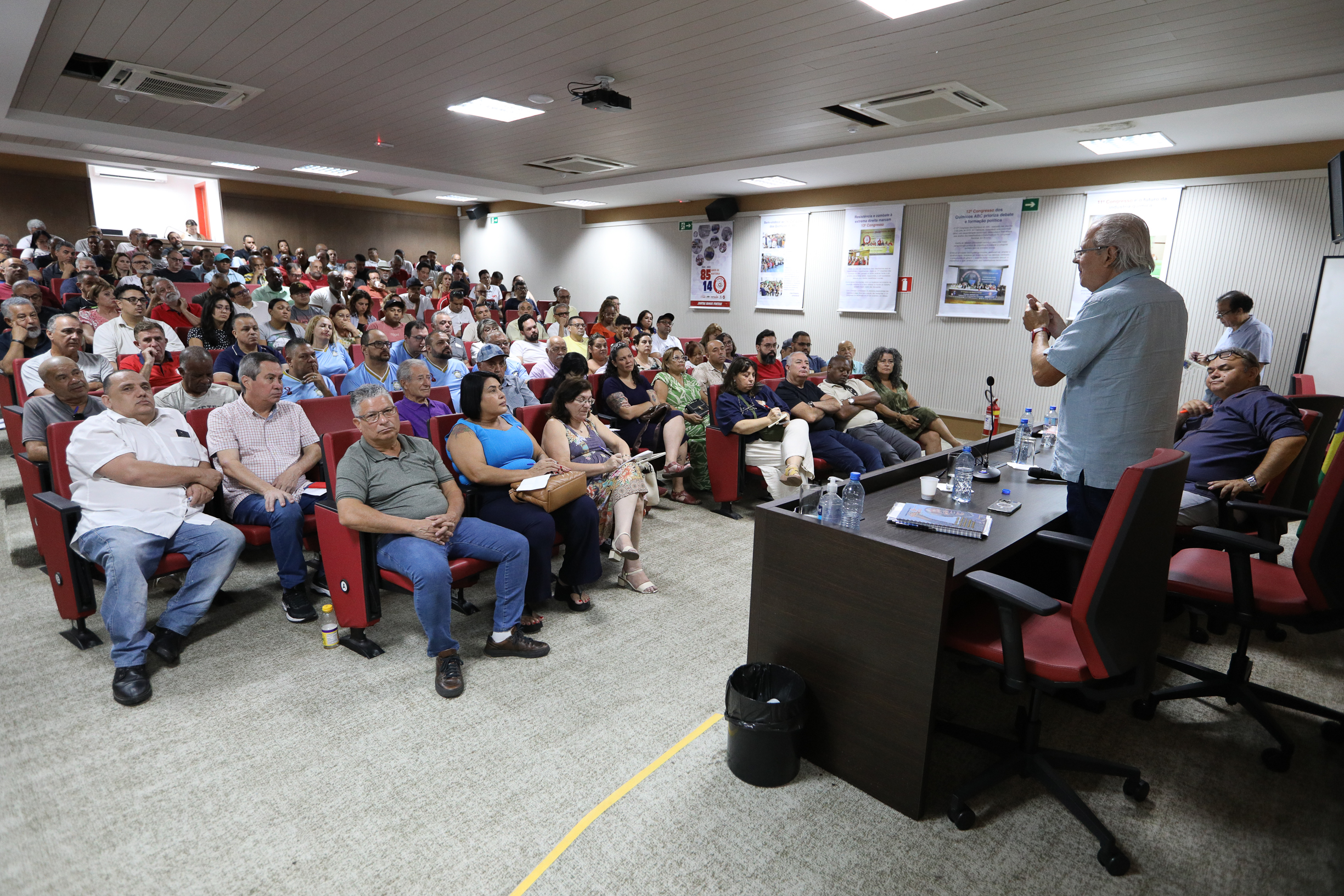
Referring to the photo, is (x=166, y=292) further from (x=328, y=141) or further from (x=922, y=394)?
(x=922, y=394)

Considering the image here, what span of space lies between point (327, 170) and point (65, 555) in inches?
303

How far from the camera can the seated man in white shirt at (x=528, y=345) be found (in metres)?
6.38

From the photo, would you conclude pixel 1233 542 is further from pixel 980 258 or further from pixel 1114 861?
pixel 980 258

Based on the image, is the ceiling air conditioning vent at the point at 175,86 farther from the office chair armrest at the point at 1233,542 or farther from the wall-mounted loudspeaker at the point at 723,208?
the office chair armrest at the point at 1233,542

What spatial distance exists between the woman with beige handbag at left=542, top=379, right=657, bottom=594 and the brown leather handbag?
0.28 meters

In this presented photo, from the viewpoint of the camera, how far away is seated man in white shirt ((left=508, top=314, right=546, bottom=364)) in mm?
6375

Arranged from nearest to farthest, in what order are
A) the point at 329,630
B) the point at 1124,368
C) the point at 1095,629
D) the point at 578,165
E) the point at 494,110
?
1. the point at 1095,629
2. the point at 1124,368
3. the point at 329,630
4. the point at 494,110
5. the point at 578,165

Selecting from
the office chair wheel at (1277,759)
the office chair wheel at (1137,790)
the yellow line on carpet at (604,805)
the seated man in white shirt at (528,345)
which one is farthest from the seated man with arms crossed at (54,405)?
the office chair wheel at (1277,759)

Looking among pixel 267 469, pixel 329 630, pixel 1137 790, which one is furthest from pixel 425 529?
pixel 1137 790

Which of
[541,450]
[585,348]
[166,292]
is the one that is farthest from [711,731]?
[166,292]

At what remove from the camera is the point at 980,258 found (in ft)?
24.8

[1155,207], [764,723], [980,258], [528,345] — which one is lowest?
[764,723]

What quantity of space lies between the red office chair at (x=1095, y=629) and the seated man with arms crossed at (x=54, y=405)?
12.7 ft

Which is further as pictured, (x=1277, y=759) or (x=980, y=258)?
(x=980, y=258)
